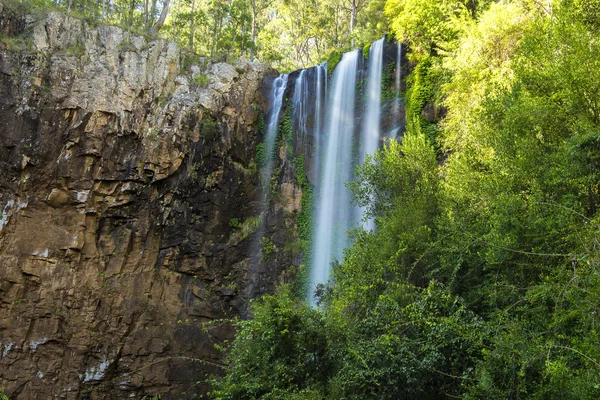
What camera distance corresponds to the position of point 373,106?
21625mm

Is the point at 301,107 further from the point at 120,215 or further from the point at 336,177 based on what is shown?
the point at 120,215

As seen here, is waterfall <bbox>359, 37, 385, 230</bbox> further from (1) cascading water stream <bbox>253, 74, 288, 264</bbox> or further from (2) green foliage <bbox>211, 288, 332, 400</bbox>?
(2) green foliage <bbox>211, 288, 332, 400</bbox>

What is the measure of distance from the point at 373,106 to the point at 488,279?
39.9 feet

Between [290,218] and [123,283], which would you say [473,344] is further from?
[123,283]

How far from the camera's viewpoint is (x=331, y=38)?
3928cm

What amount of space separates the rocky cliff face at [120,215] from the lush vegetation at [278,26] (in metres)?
9.53

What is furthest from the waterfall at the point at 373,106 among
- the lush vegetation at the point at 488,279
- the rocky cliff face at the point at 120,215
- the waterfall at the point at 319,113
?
Answer: the lush vegetation at the point at 488,279

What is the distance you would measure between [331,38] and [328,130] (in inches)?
770

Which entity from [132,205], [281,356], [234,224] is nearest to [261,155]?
[234,224]

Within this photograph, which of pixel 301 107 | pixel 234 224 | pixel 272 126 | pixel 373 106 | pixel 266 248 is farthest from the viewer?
pixel 301 107

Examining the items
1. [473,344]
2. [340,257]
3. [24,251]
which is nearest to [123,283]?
[24,251]

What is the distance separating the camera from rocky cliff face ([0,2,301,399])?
18344 mm

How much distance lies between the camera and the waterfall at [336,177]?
67.2 ft

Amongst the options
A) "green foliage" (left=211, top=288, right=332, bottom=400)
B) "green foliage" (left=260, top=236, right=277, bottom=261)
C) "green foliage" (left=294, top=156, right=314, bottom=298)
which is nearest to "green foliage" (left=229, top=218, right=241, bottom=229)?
"green foliage" (left=260, top=236, right=277, bottom=261)
